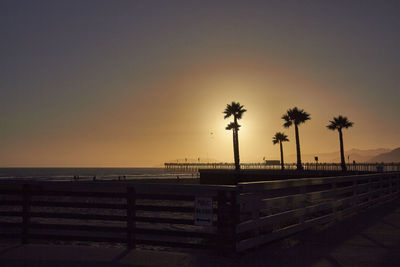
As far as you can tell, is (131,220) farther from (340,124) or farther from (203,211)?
(340,124)

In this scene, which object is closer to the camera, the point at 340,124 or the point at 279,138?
the point at 340,124

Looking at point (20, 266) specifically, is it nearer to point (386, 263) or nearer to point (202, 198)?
point (202, 198)

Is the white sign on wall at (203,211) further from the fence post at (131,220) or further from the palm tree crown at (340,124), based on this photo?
the palm tree crown at (340,124)

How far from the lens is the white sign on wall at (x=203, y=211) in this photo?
714 cm

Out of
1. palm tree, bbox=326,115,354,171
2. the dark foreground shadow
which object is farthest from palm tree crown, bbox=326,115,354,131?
the dark foreground shadow

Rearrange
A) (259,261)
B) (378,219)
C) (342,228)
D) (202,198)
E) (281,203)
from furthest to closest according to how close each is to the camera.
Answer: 1. (378,219)
2. (342,228)
3. (281,203)
4. (202,198)
5. (259,261)

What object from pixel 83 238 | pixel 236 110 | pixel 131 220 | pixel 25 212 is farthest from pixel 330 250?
pixel 236 110

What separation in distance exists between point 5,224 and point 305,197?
7138 mm

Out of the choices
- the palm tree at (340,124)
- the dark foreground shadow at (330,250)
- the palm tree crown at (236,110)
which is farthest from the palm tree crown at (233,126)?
the dark foreground shadow at (330,250)

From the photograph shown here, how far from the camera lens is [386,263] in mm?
6746

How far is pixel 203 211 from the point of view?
7219 millimetres

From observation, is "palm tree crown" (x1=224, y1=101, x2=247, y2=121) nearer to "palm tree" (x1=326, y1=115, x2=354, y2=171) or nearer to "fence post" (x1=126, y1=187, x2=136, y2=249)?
"palm tree" (x1=326, y1=115, x2=354, y2=171)

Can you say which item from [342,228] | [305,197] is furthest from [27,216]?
[342,228]

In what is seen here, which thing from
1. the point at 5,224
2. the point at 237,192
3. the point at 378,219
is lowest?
the point at 378,219
